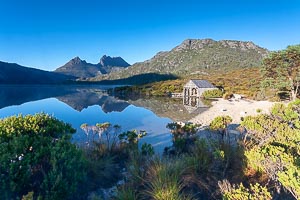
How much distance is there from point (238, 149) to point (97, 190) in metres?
3.66

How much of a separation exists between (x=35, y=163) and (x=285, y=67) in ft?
93.7

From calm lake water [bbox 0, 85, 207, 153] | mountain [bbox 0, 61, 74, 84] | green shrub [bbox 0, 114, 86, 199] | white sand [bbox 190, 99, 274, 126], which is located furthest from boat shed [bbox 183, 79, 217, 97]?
mountain [bbox 0, 61, 74, 84]

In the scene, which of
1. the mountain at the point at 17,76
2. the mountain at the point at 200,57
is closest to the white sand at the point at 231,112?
the mountain at the point at 200,57

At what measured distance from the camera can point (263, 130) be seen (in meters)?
6.08

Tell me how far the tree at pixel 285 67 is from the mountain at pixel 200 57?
87.3 meters

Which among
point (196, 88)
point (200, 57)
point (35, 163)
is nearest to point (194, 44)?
point (200, 57)

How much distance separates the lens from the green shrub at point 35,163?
3.95 meters

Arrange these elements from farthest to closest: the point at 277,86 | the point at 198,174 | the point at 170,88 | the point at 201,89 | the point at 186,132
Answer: the point at 170,88 < the point at 201,89 < the point at 277,86 < the point at 186,132 < the point at 198,174

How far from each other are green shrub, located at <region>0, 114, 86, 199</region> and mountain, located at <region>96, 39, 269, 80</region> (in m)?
115

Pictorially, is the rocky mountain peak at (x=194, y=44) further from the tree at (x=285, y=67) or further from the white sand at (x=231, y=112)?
the white sand at (x=231, y=112)

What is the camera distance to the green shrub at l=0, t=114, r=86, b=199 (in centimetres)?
395

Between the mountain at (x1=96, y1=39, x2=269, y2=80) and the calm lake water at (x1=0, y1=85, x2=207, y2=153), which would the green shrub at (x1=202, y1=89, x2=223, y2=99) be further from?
the mountain at (x1=96, y1=39, x2=269, y2=80)

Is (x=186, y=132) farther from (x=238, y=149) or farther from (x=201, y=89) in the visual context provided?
(x=201, y=89)

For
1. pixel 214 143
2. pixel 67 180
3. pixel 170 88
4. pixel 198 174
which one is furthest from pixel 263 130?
pixel 170 88
